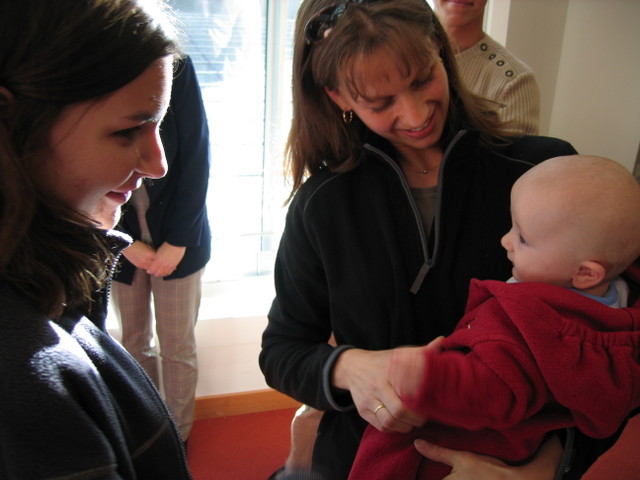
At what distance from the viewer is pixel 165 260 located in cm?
219

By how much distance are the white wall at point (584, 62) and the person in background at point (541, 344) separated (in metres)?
1.67

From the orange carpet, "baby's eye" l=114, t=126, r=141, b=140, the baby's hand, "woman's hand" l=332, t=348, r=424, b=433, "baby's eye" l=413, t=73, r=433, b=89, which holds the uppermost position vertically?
"baby's eye" l=413, t=73, r=433, b=89

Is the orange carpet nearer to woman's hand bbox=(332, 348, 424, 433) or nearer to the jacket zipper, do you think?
woman's hand bbox=(332, 348, 424, 433)

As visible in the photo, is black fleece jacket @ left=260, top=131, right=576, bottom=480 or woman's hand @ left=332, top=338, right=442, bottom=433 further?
black fleece jacket @ left=260, top=131, right=576, bottom=480

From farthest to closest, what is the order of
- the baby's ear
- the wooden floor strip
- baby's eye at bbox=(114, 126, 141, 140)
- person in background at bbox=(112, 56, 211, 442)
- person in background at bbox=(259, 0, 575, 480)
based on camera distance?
the wooden floor strip, person in background at bbox=(112, 56, 211, 442), person in background at bbox=(259, 0, 575, 480), the baby's ear, baby's eye at bbox=(114, 126, 141, 140)

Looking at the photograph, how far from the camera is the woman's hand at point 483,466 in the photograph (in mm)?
942

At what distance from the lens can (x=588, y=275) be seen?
96 cm

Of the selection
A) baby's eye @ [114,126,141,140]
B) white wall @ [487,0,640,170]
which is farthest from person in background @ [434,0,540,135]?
baby's eye @ [114,126,141,140]

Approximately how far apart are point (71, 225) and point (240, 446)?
2.13 meters

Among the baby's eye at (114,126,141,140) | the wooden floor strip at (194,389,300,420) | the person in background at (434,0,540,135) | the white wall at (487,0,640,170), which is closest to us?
the baby's eye at (114,126,141,140)

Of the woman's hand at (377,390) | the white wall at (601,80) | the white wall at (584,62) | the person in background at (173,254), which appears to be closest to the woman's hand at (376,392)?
the woman's hand at (377,390)

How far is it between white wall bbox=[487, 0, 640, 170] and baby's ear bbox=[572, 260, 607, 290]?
5.66 feet

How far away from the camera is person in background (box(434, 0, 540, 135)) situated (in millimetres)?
1641

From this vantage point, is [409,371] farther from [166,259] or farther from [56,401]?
[166,259]
